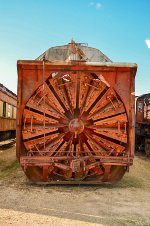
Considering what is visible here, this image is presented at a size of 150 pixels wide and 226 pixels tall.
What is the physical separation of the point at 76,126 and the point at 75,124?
54 millimetres

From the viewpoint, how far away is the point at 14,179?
31.8 ft

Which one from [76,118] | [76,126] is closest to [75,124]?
[76,126]

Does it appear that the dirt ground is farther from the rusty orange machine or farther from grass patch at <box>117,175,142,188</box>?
the rusty orange machine

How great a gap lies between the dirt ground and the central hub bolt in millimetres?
1359

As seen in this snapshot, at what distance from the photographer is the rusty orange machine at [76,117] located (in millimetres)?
8562

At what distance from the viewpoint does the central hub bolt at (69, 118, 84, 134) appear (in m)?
8.80

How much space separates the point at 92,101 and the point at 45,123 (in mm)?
1244

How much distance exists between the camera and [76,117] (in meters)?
8.97

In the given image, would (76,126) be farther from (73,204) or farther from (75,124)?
(73,204)

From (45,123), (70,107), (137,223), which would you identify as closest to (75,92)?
(70,107)

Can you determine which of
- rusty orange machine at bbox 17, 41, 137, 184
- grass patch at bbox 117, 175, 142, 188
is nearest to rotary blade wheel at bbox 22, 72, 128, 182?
rusty orange machine at bbox 17, 41, 137, 184

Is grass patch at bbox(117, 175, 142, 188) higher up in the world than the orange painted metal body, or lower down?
lower down

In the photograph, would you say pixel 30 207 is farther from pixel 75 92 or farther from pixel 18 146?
pixel 75 92

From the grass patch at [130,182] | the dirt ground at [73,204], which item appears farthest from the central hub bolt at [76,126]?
the grass patch at [130,182]
